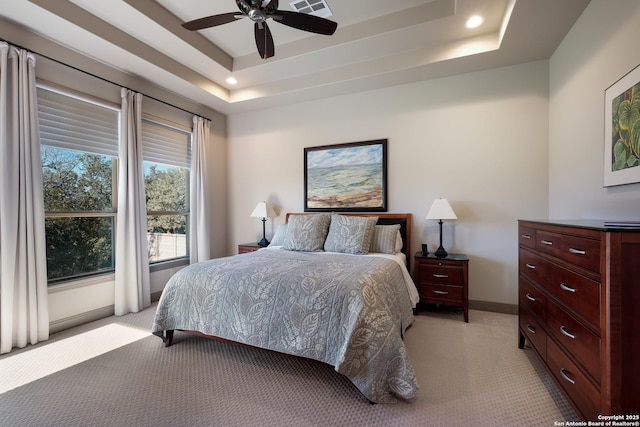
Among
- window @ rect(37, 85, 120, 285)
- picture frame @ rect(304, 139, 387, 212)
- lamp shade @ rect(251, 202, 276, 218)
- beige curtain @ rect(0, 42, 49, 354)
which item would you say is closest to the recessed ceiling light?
picture frame @ rect(304, 139, 387, 212)

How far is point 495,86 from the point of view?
3.12 m

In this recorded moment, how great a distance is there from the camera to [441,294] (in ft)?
9.80

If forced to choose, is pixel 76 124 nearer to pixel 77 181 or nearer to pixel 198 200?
pixel 77 181

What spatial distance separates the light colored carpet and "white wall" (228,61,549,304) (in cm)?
111

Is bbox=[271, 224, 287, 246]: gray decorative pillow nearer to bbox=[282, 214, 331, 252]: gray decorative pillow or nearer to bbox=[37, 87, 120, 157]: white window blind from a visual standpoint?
bbox=[282, 214, 331, 252]: gray decorative pillow

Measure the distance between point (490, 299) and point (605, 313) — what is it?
2.27 meters

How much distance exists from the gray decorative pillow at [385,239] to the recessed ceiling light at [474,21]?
2.15m

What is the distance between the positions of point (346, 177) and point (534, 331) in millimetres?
2610

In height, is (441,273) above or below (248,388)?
above

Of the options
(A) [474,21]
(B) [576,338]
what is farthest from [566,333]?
(A) [474,21]

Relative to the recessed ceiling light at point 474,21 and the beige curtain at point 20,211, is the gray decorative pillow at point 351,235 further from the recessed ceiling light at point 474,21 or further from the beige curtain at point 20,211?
the beige curtain at point 20,211

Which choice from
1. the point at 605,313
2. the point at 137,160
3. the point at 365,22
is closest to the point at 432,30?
the point at 365,22

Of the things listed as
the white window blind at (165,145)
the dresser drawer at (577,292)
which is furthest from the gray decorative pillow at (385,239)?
the white window blind at (165,145)

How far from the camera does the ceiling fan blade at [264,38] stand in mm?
2109
